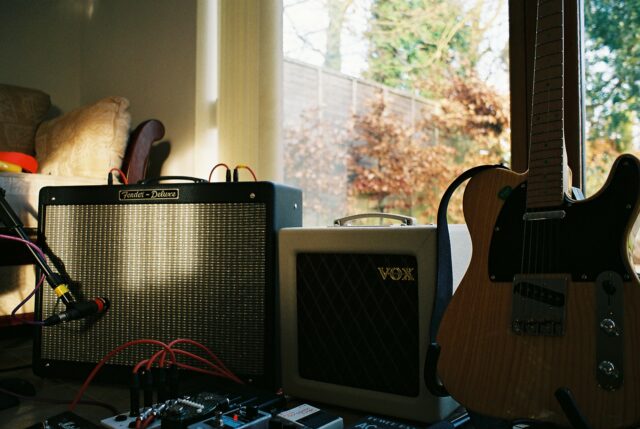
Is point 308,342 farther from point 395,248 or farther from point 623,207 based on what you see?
point 623,207

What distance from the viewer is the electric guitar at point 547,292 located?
26.4 inches

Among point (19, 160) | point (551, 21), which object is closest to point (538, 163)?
point (551, 21)

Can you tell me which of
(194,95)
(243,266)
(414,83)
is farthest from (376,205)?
(243,266)

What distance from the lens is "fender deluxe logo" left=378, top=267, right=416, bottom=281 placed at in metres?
0.90

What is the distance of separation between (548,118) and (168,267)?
76 centimetres

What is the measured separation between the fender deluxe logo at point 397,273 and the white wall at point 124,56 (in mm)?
1020

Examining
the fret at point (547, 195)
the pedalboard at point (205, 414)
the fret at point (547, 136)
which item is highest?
the fret at point (547, 136)

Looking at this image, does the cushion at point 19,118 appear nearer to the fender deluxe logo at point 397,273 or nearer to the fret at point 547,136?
the fender deluxe logo at point 397,273

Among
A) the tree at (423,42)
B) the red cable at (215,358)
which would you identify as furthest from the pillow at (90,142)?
A: the tree at (423,42)

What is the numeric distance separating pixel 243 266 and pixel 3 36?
2.01m

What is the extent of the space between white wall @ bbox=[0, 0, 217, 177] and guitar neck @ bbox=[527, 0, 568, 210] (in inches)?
47.4

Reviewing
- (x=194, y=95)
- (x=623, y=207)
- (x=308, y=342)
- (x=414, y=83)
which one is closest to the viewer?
(x=623, y=207)

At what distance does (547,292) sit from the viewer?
2.42 feet

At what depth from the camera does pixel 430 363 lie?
0.82 meters
